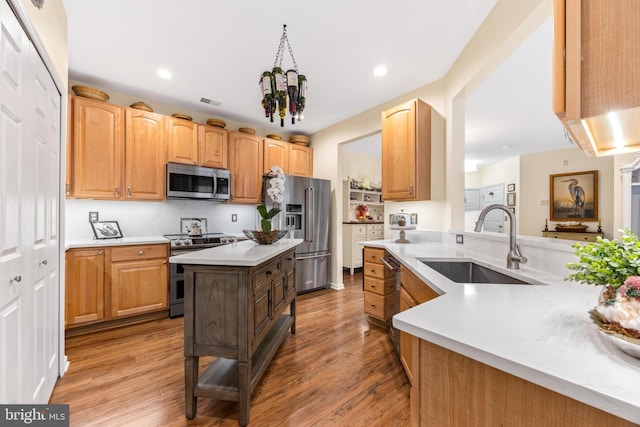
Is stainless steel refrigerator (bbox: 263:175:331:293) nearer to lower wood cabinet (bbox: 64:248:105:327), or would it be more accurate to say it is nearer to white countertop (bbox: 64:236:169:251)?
white countertop (bbox: 64:236:169:251)

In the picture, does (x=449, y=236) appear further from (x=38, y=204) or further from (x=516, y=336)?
(x=38, y=204)

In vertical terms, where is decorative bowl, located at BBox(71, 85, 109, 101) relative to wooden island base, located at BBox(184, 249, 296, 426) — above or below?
above

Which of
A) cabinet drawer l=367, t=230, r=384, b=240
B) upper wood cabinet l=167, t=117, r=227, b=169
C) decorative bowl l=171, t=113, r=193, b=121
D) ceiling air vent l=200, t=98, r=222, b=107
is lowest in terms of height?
cabinet drawer l=367, t=230, r=384, b=240

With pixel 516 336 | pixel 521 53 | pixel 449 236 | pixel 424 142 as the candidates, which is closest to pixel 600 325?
pixel 516 336

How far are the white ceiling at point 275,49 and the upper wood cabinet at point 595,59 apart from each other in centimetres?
164

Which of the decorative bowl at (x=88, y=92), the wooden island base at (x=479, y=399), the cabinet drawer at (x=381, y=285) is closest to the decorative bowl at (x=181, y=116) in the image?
the decorative bowl at (x=88, y=92)

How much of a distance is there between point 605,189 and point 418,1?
18.5 ft

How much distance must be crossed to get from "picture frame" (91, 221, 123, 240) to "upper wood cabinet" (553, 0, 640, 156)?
3.83 metres

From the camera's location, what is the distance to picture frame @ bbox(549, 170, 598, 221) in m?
4.98

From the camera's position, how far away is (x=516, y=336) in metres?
0.65

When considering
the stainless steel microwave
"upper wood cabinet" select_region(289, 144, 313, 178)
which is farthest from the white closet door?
"upper wood cabinet" select_region(289, 144, 313, 178)

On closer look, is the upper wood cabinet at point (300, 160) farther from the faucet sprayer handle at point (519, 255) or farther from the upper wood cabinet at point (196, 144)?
the faucet sprayer handle at point (519, 255)

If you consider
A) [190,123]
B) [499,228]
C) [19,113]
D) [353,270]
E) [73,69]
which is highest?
[73,69]

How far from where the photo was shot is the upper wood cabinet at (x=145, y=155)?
9.88 ft
